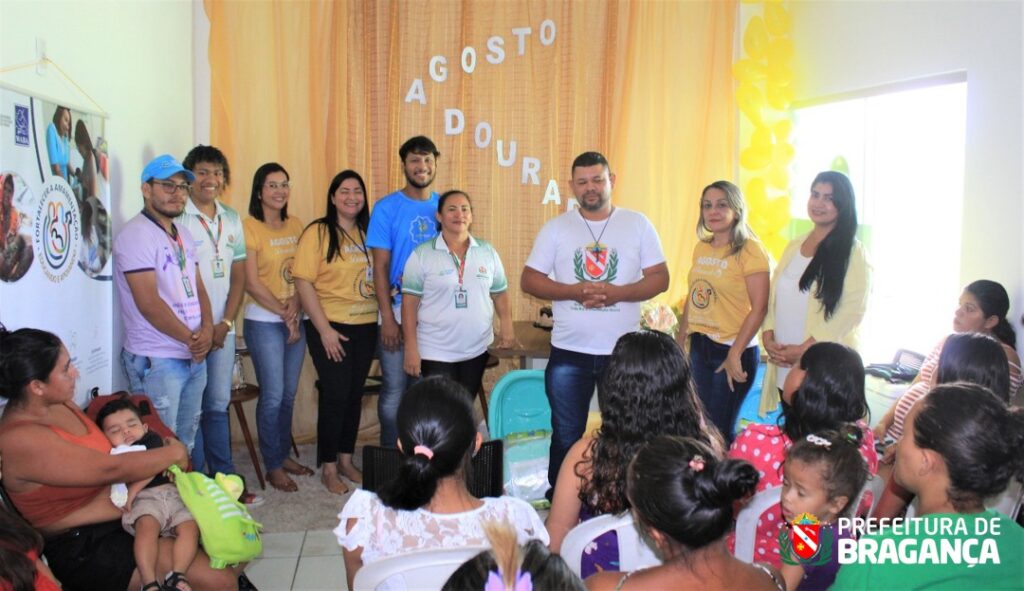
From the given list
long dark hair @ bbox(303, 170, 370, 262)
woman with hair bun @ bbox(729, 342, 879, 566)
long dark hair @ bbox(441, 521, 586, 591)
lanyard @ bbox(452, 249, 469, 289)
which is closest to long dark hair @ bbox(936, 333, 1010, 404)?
woman with hair bun @ bbox(729, 342, 879, 566)

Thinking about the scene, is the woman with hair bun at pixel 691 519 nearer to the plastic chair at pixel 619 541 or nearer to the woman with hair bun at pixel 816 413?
the plastic chair at pixel 619 541

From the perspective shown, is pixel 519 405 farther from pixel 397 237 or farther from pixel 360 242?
pixel 360 242

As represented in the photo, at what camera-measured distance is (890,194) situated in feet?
13.8

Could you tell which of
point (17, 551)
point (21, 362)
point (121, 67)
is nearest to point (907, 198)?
point (121, 67)

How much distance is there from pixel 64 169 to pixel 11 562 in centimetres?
154

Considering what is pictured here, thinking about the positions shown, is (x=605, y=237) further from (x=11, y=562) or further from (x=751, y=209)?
(x=11, y=562)

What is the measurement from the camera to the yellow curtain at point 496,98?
4410 mm

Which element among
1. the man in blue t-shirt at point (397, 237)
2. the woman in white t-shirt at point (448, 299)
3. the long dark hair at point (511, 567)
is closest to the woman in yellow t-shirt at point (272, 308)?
the man in blue t-shirt at point (397, 237)

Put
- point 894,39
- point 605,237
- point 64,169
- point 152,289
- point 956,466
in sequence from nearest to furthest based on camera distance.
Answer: point 956,466 < point 64,169 < point 152,289 < point 605,237 < point 894,39

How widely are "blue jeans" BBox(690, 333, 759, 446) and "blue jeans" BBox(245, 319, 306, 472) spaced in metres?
1.89

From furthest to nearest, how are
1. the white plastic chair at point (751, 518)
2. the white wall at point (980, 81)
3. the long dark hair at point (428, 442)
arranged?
the white wall at point (980, 81), the white plastic chair at point (751, 518), the long dark hair at point (428, 442)

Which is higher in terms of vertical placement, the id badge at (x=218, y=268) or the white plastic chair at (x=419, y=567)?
the id badge at (x=218, y=268)

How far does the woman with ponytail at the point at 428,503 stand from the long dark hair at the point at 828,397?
0.77 m

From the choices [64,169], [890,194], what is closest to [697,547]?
[64,169]
